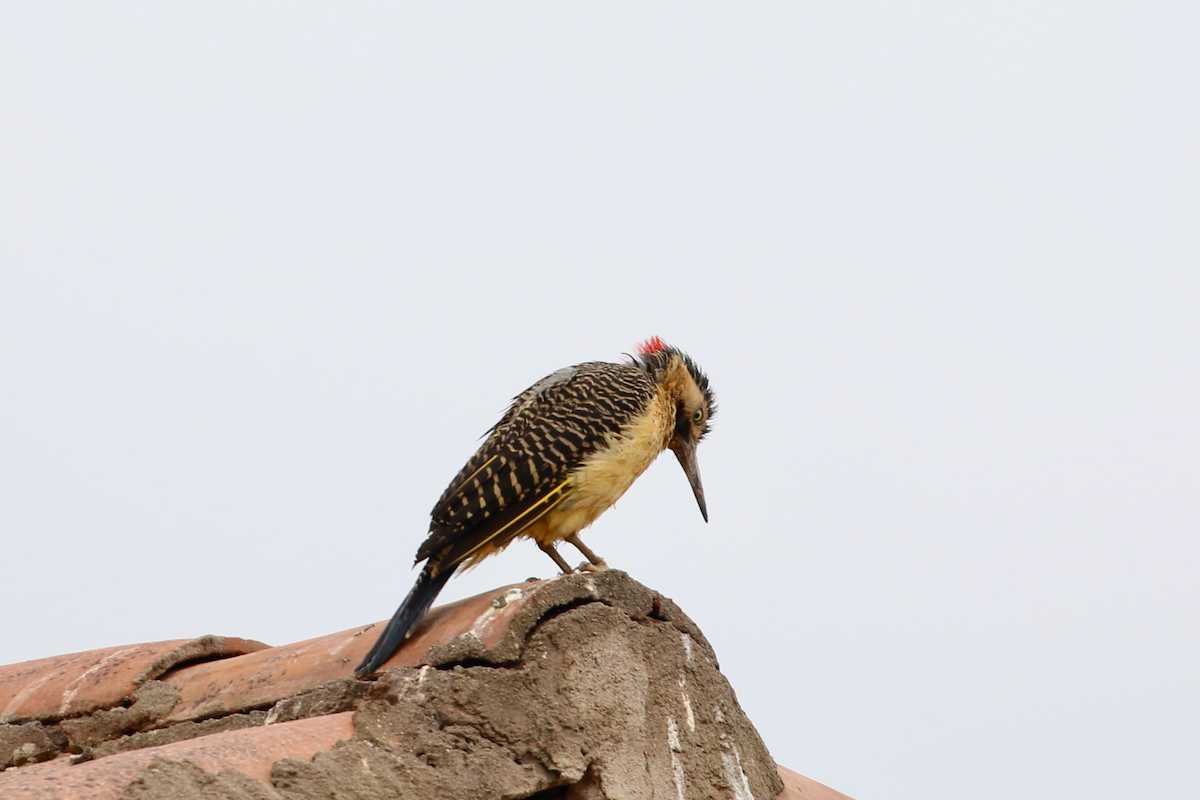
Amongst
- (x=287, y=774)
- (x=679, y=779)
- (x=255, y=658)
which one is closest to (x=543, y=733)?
(x=679, y=779)

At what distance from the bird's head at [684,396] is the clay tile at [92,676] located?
7.18 ft

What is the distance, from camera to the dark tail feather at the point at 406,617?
11.4ft

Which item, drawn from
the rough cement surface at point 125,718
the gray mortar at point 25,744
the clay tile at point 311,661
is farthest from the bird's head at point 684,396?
the gray mortar at point 25,744

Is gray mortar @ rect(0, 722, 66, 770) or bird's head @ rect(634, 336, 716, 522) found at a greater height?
bird's head @ rect(634, 336, 716, 522)

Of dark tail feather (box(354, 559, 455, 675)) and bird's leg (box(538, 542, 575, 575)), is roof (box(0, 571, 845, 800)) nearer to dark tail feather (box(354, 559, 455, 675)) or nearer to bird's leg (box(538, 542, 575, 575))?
dark tail feather (box(354, 559, 455, 675))

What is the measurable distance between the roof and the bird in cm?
40

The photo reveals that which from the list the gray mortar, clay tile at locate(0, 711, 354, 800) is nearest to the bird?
clay tile at locate(0, 711, 354, 800)

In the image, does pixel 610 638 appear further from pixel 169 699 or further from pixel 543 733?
pixel 169 699

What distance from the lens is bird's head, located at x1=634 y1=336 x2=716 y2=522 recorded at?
A: 17.6 ft

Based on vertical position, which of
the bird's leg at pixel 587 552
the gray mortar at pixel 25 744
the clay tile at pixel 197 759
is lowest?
the gray mortar at pixel 25 744

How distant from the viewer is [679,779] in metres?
3.32

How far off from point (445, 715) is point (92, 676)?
1769mm

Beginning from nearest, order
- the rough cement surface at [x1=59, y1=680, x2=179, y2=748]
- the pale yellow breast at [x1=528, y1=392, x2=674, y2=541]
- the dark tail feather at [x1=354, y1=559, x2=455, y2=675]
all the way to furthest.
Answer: the dark tail feather at [x1=354, y1=559, x2=455, y2=675] → the rough cement surface at [x1=59, y1=680, x2=179, y2=748] → the pale yellow breast at [x1=528, y1=392, x2=674, y2=541]

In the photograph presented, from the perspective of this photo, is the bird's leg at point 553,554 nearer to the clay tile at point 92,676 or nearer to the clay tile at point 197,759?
the clay tile at point 92,676
